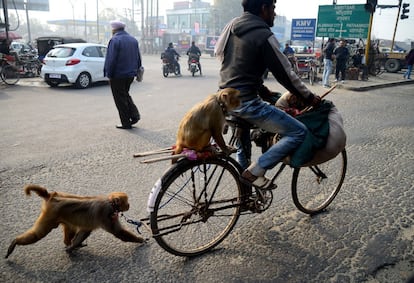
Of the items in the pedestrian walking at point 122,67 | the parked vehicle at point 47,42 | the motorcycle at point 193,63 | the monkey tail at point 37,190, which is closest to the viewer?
the monkey tail at point 37,190

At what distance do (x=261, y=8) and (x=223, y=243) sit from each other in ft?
6.25

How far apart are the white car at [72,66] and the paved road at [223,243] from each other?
4.53 meters

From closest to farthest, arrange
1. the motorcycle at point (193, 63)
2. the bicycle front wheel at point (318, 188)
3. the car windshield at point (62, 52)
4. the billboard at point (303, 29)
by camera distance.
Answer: the bicycle front wheel at point (318, 188) < the car windshield at point (62, 52) < the motorcycle at point (193, 63) < the billboard at point (303, 29)

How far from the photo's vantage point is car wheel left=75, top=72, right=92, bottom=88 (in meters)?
11.6

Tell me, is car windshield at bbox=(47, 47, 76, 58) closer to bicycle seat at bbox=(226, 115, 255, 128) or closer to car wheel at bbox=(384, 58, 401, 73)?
bicycle seat at bbox=(226, 115, 255, 128)

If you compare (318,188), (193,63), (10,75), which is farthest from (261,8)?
(193,63)

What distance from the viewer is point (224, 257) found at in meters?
2.66

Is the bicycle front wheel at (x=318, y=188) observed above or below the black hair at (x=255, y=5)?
below

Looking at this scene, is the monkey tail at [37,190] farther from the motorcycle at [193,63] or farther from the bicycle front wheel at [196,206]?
the motorcycle at [193,63]

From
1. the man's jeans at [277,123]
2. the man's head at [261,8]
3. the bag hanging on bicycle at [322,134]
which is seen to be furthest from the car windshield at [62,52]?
the bag hanging on bicycle at [322,134]

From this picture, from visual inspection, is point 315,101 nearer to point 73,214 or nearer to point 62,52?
point 73,214

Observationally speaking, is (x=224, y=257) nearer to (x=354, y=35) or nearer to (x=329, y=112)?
(x=329, y=112)

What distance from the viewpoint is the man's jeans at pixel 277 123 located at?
2.57 meters

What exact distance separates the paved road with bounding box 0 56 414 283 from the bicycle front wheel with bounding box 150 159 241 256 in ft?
0.46
